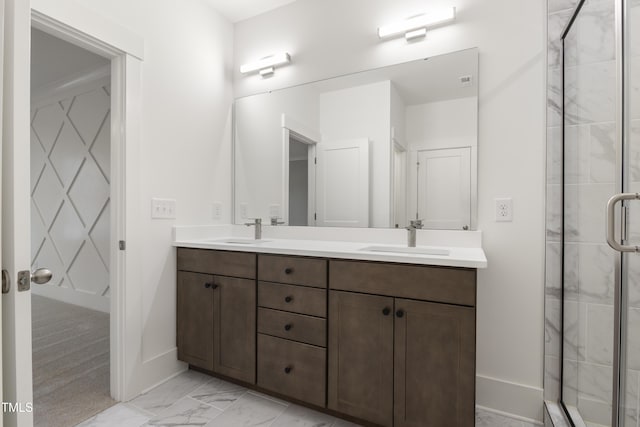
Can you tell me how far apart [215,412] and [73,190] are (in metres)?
3.08

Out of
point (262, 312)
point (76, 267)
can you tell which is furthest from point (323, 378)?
point (76, 267)

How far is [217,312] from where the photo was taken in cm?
188

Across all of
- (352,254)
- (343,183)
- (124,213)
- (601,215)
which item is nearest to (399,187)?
(343,183)

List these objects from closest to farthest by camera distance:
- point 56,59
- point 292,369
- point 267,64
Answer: point 292,369
point 267,64
point 56,59

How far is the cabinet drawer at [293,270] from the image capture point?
157 centimetres

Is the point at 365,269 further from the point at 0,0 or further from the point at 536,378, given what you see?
the point at 0,0

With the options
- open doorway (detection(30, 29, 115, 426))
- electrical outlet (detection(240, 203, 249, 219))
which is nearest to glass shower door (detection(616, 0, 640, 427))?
electrical outlet (detection(240, 203, 249, 219))

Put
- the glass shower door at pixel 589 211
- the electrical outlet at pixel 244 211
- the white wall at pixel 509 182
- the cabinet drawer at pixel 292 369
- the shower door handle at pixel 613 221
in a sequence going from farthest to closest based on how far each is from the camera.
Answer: the electrical outlet at pixel 244 211, the white wall at pixel 509 182, the cabinet drawer at pixel 292 369, the glass shower door at pixel 589 211, the shower door handle at pixel 613 221

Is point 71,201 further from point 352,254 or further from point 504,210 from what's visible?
point 504,210

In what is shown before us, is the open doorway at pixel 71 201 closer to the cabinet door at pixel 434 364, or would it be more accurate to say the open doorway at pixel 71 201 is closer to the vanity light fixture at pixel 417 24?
the cabinet door at pixel 434 364

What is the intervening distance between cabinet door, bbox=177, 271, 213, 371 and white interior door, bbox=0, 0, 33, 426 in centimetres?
117

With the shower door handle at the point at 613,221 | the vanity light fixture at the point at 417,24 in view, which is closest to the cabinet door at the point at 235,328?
the shower door handle at the point at 613,221

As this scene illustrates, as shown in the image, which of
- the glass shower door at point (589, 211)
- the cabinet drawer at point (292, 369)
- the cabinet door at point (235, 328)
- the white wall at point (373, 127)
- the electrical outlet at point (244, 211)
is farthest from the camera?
the electrical outlet at point (244, 211)

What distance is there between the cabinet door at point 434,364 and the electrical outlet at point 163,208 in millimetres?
1492
